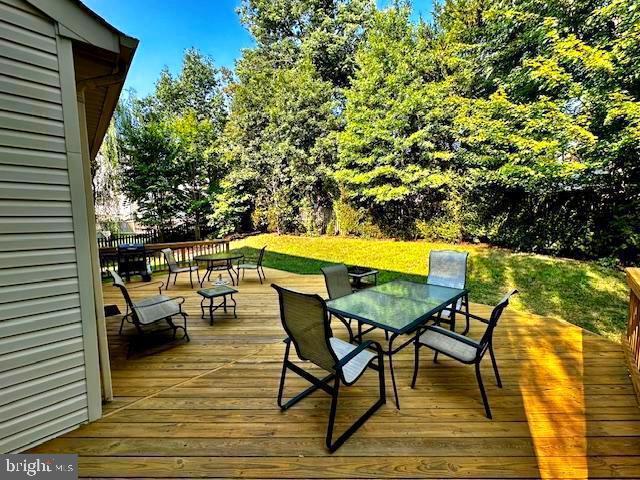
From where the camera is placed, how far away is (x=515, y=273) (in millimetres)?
6270

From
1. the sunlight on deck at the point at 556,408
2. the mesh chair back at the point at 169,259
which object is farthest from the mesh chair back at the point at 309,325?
the mesh chair back at the point at 169,259

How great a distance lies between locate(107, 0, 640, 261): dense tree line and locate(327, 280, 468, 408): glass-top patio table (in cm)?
561

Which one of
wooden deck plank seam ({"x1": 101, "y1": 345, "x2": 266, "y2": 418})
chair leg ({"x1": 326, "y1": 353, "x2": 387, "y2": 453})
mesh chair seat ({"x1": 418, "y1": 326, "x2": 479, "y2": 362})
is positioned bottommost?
A: wooden deck plank seam ({"x1": 101, "y1": 345, "x2": 266, "y2": 418})

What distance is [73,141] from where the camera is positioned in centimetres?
201

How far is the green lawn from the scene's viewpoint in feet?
14.5

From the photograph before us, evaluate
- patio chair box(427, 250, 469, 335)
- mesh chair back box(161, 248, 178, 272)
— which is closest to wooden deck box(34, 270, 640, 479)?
patio chair box(427, 250, 469, 335)

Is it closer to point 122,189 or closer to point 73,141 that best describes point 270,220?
point 122,189

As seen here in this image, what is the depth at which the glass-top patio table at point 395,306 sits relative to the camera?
94.1 inches

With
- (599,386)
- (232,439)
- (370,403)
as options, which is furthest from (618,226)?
(232,439)

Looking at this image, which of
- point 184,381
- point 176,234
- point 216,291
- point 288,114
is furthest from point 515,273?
point 176,234

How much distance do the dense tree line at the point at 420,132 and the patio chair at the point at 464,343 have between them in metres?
6.09

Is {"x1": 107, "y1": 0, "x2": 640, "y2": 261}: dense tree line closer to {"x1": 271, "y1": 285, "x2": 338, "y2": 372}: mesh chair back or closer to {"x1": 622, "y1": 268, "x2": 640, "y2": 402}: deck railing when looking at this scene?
{"x1": 622, "y1": 268, "x2": 640, "y2": 402}: deck railing

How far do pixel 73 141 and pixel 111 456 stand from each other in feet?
6.79

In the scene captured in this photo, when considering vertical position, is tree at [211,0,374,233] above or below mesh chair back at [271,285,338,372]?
above
